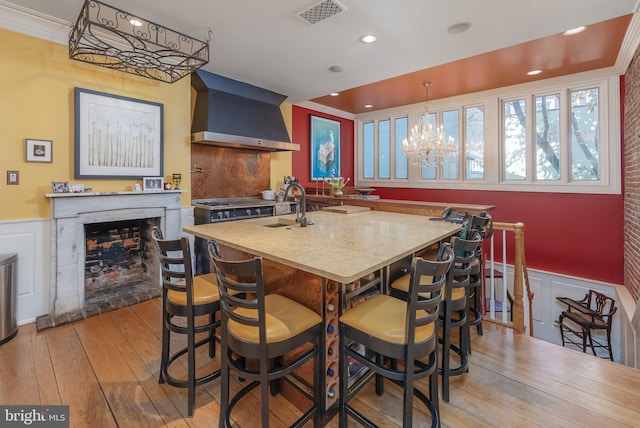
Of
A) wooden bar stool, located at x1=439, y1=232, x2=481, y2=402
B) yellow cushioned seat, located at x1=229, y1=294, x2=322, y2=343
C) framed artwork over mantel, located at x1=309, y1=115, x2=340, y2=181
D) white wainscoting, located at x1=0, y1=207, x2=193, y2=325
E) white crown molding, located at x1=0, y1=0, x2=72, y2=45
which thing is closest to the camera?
yellow cushioned seat, located at x1=229, y1=294, x2=322, y2=343

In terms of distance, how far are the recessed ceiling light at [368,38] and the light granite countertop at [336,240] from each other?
1.83 m

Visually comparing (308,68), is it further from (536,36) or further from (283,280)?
(283,280)

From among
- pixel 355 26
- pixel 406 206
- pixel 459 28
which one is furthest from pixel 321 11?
pixel 406 206

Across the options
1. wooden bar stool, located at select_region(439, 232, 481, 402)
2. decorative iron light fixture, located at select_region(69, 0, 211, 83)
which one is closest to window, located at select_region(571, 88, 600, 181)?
wooden bar stool, located at select_region(439, 232, 481, 402)

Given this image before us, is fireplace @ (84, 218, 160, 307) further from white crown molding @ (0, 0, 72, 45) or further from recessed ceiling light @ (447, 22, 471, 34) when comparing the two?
recessed ceiling light @ (447, 22, 471, 34)

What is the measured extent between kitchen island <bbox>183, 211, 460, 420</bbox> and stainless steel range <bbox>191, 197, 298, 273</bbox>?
1.46 metres

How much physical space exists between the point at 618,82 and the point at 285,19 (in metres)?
4.62

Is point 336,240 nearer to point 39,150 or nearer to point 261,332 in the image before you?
point 261,332

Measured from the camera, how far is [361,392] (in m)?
1.85

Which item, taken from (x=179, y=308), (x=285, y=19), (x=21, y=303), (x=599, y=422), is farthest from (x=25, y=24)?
(x=599, y=422)

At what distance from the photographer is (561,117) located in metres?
4.60

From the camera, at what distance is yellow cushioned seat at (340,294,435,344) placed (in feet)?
4.43

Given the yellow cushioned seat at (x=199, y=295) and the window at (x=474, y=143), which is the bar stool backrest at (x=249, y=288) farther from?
the window at (x=474, y=143)

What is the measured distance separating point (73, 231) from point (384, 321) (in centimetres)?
314
